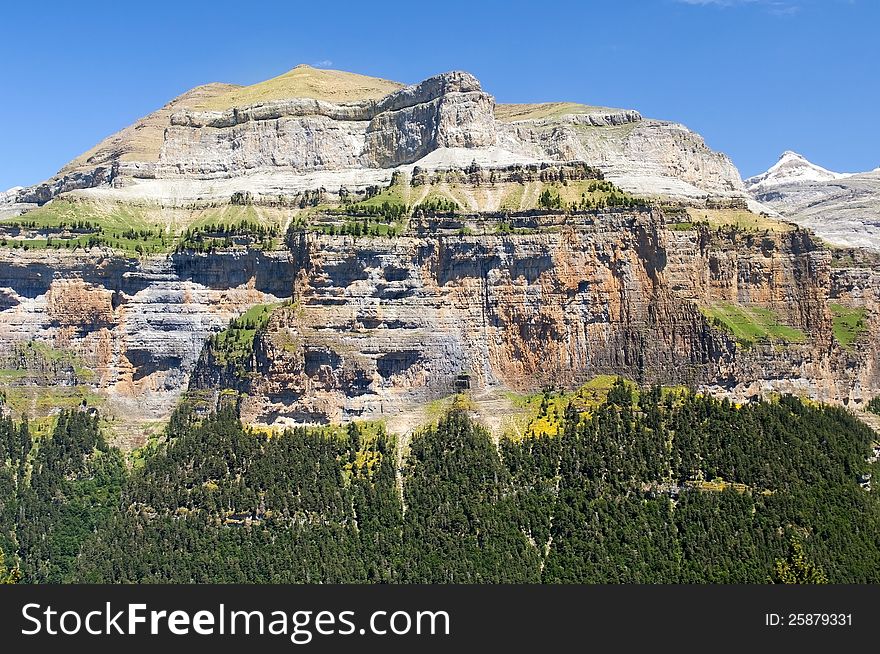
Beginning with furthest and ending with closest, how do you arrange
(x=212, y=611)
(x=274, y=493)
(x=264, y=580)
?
(x=274, y=493)
(x=264, y=580)
(x=212, y=611)

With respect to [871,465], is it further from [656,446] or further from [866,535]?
[656,446]

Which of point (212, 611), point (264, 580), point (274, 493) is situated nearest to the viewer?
point (212, 611)

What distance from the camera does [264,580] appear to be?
171125 mm

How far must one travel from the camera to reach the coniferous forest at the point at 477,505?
170500 mm

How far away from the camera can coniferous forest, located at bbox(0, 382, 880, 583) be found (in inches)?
6713

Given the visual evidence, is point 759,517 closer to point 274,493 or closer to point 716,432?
point 716,432

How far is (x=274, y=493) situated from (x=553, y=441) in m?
49.7

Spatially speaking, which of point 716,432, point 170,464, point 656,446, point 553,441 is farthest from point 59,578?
point 716,432

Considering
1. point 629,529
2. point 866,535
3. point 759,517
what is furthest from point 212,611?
point 866,535

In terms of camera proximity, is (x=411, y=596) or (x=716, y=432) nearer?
(x=411, y=596)

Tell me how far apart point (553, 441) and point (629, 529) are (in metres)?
24.1

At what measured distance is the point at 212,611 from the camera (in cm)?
7569

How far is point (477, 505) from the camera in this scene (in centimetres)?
18025

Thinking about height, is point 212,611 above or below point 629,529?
above
